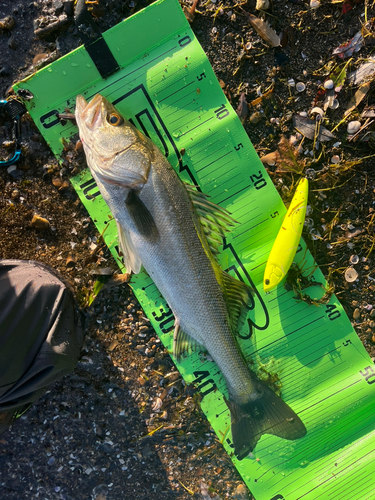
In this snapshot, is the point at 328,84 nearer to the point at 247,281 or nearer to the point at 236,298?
the point at 247,281

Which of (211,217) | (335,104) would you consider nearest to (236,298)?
(211,217)

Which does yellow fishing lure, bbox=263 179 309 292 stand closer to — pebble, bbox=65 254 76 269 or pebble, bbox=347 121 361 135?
Answer: pebble, bbox=347 121 361 135

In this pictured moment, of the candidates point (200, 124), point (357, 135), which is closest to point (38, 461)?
point (200, 124)

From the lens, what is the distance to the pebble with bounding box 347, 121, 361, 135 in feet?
9.25

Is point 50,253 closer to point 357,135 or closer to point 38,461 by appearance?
point 38,461

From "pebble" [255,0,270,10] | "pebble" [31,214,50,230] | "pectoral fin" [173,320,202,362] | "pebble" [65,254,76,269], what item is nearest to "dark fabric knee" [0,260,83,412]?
"pebble" [65,254,76,269]

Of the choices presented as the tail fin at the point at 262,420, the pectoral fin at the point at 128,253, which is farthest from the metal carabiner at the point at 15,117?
the tail fin at the point at 262,420

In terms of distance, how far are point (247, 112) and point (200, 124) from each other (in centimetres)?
47

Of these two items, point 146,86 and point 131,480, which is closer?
point 146,86

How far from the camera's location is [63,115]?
2678mm

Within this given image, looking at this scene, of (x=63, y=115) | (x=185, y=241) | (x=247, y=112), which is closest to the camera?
(x=185, y=241)

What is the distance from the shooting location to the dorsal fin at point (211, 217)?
256cm

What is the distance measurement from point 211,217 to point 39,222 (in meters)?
1.59

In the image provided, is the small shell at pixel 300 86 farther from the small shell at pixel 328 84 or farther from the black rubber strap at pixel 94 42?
the black rubber strap at pixel 94 42
